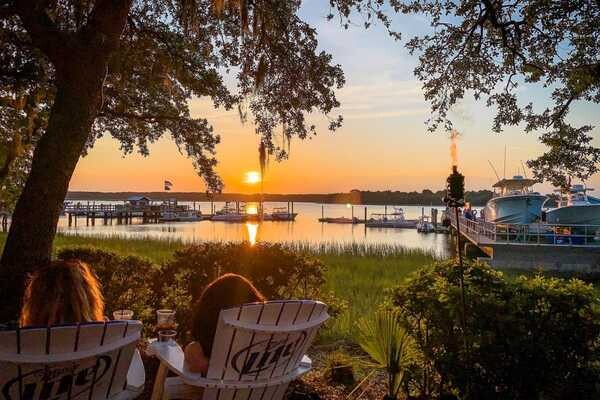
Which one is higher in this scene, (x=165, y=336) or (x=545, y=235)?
(x=165, y=336)

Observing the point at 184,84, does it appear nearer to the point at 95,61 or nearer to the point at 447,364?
the point at 95,61

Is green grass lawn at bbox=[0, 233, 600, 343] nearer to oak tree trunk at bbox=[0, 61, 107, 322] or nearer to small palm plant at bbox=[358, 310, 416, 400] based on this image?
small palm plant at bbox=[358, 310, 416, 400]

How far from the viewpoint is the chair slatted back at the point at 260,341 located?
2729 millimetres

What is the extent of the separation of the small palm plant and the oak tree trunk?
366 centimetres

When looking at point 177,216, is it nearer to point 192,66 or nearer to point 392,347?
point 192,66

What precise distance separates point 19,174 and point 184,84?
20.9 ft

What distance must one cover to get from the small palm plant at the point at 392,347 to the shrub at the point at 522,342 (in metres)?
0.26

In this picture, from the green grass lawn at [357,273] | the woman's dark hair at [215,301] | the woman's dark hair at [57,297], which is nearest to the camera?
the woman's dark hair at [57,297]

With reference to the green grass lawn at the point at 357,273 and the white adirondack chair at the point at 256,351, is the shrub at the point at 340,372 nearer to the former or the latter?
the green grass lawn at the point at 357,273

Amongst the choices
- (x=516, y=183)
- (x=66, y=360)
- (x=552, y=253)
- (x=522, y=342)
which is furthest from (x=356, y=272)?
(x=516, y=183)

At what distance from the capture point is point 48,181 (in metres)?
5.65

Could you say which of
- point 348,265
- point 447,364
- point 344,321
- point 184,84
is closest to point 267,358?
point 447,364

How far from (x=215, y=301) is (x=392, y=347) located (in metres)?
1.77

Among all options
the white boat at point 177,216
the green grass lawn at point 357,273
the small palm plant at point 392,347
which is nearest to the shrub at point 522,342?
the small palm plant at point 392,347
